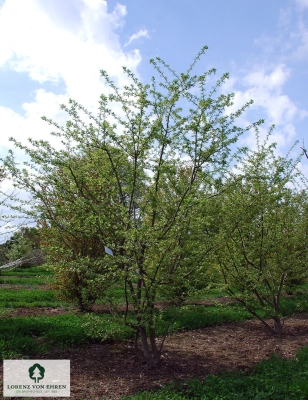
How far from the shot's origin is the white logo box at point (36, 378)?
4.05 m

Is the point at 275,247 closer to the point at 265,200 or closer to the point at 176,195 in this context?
the point at 265,200

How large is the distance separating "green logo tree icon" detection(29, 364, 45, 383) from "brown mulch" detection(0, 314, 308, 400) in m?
0.39

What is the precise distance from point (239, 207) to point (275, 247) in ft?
5.24

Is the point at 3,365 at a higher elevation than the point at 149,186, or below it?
below

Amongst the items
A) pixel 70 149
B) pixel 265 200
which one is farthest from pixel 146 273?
pixel 265 200

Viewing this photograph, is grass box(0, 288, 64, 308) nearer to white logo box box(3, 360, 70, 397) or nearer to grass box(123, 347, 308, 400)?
white logo box box(3, 360, 70, 397)

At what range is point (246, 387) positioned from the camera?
4.25 metres

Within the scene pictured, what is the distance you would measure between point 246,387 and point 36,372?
2.62 meters

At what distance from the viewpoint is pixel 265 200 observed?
253 inches

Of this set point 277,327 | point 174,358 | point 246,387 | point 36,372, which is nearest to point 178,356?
point 174,358

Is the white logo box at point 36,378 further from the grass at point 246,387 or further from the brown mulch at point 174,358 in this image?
Result: the grass at point 246,387

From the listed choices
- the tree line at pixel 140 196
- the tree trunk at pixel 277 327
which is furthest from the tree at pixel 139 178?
the tree trunk at pixel 277 327

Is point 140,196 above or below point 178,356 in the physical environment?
above

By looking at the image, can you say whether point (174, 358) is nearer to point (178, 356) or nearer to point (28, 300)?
point (178, 356)
